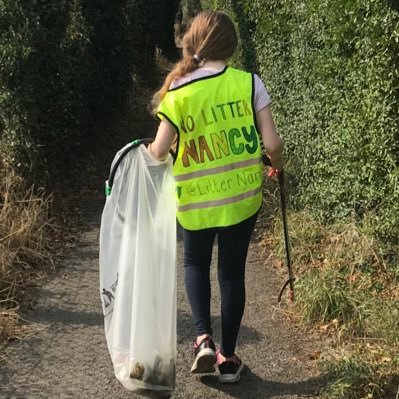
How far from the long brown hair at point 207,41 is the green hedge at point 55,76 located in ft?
10.6

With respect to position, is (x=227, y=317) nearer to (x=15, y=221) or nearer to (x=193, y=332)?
(x=193, y=332)

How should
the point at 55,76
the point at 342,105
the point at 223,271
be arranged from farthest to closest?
the point at 55,76, the point at 342,105, the point at 223,271

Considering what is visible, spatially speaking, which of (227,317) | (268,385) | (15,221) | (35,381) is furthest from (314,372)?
(15,221)

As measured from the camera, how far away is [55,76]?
6734 millimetres

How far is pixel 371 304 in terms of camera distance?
13.3 ft

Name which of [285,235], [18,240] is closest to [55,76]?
[18,240]

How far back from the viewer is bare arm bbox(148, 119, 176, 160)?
120 inches

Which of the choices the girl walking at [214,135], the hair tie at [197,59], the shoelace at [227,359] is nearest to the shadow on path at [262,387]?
the shoelace at [227,359]

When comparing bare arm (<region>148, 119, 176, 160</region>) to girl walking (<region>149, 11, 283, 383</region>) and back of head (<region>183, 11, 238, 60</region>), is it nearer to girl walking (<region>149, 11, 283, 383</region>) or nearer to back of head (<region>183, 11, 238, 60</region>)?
girl walking (<region>149, 11, 283, 383</region>)

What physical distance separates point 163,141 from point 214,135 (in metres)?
0.26

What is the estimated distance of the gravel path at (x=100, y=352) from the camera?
3.45 meters

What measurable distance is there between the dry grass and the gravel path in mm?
157

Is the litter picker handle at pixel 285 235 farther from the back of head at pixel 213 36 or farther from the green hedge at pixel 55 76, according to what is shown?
the green hedge at pixel 55 76

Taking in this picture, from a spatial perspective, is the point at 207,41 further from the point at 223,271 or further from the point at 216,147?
the point at 223,271
